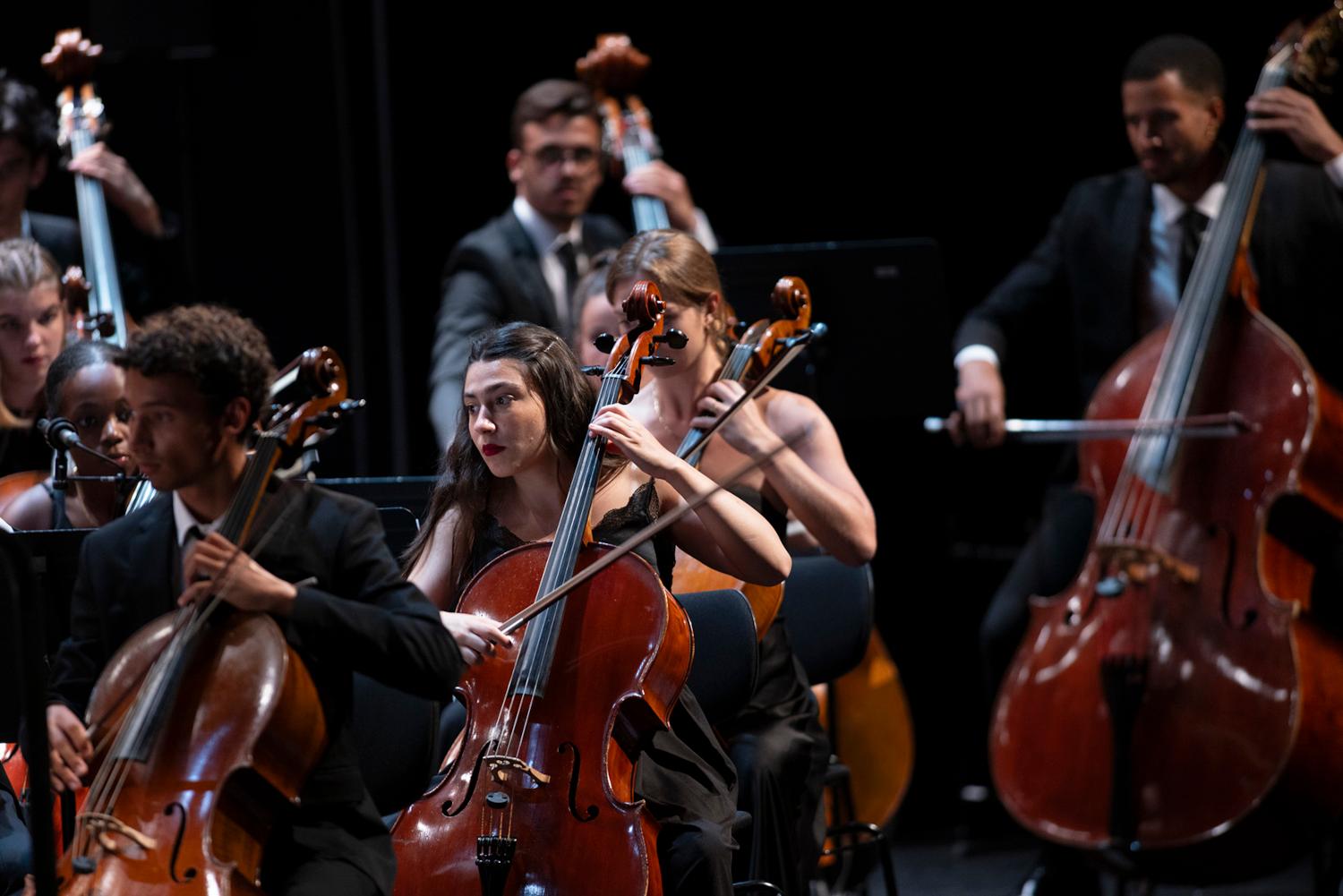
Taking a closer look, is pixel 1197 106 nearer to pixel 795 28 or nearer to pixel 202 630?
pixel 795 28

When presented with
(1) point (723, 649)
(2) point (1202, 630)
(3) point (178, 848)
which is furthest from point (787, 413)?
(3) point (178, 848)

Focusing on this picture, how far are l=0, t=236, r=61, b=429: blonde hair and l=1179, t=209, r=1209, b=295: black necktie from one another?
90.3 inches

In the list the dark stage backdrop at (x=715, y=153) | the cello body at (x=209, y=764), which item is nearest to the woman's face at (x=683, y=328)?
the cello body at (x=209, y=764)

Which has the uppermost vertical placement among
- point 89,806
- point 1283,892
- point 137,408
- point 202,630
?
point 137,408

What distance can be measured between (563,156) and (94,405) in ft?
5.42

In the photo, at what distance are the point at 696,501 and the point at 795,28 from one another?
2869 millimetres

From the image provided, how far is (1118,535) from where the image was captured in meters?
3.33

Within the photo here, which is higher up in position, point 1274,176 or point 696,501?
point 1274,176

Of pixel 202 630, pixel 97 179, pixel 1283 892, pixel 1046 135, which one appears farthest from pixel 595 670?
pixel 1046 135

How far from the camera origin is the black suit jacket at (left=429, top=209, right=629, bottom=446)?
401cm

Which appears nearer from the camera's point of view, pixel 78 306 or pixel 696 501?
pixel 696 501

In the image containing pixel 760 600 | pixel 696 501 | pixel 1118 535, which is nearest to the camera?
pixel 696 501

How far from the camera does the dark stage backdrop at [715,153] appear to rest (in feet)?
14.9

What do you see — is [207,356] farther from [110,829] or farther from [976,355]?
[976,355]
